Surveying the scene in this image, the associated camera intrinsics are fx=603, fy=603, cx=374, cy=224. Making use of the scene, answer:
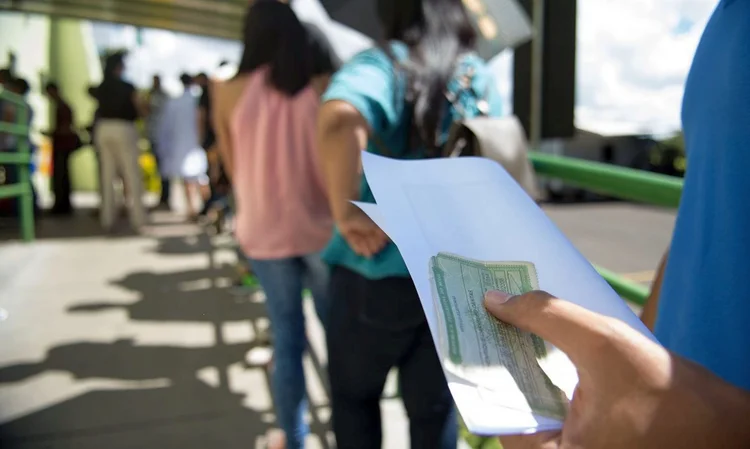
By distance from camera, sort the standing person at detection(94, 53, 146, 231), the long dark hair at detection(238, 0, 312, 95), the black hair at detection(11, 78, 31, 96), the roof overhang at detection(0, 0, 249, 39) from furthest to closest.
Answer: the roof overhang at detection(0, 0, 249, 39) → the black hair at detection(11, 78, 31, 96) → the standing person at detection(94, 53, 146, 231) → the long dark hair at detection(238, 0, 312, 95)

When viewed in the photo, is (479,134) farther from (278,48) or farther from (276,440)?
(276,440)

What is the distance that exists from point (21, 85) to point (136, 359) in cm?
494

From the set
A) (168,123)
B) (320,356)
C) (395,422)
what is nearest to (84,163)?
(168,123)

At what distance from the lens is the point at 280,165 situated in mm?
2068

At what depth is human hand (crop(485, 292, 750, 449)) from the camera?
46 centimetres

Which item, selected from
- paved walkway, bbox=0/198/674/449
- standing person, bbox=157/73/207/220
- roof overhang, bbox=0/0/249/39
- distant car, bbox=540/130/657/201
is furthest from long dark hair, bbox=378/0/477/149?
distant car, bbox=540/130/657/201

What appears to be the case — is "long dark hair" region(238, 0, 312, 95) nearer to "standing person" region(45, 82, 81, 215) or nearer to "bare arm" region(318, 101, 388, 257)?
"bare arm" region(318, 101, 388, 257)

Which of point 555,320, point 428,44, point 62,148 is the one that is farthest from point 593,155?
point 555,320

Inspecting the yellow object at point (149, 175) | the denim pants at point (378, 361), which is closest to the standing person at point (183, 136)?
the yellow object at point (149, 175)

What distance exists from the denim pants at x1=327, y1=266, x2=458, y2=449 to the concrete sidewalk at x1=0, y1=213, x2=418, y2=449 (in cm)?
93

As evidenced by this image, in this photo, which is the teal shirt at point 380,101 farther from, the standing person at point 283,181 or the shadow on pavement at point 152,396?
the shadow on pavement at point 152,396

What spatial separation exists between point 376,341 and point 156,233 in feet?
20.4

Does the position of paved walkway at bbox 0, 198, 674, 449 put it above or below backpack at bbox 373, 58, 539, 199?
below

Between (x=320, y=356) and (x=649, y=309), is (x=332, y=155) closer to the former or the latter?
(x=649, y=309)
